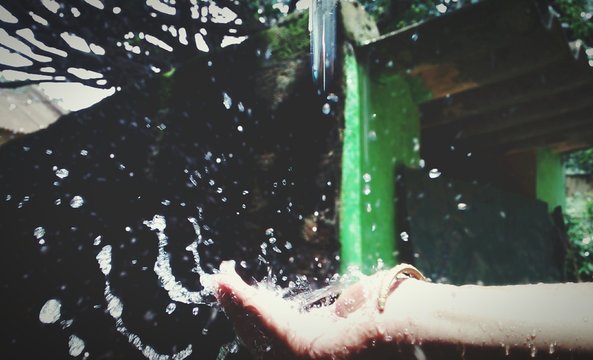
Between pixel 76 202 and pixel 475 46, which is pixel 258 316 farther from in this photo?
pixel 76 202

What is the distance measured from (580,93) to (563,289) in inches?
129

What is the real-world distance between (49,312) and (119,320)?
157 centimetres

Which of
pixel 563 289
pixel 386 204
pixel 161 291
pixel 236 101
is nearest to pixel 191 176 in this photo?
pixel 236 101

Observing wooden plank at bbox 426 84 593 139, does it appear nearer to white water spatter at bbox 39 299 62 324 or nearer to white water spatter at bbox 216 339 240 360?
white water spatter at bbox 216 339 240 360

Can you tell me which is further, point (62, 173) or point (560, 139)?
point (560, 139)

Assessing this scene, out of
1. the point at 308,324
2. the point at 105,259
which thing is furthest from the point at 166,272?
the point at 308,324

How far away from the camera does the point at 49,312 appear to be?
414 cm

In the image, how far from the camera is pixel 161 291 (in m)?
3.04

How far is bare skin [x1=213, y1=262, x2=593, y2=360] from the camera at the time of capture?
2.94 feet

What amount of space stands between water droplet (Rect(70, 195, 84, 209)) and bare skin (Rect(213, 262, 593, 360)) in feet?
10.7

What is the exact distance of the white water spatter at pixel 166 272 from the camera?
287 cm

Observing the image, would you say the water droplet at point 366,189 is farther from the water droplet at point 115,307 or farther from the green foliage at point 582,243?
the green foliage at point 582,243

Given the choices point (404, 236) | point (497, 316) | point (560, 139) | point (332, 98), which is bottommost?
point (404, 236)

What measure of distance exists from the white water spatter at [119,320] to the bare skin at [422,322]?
1638mm
